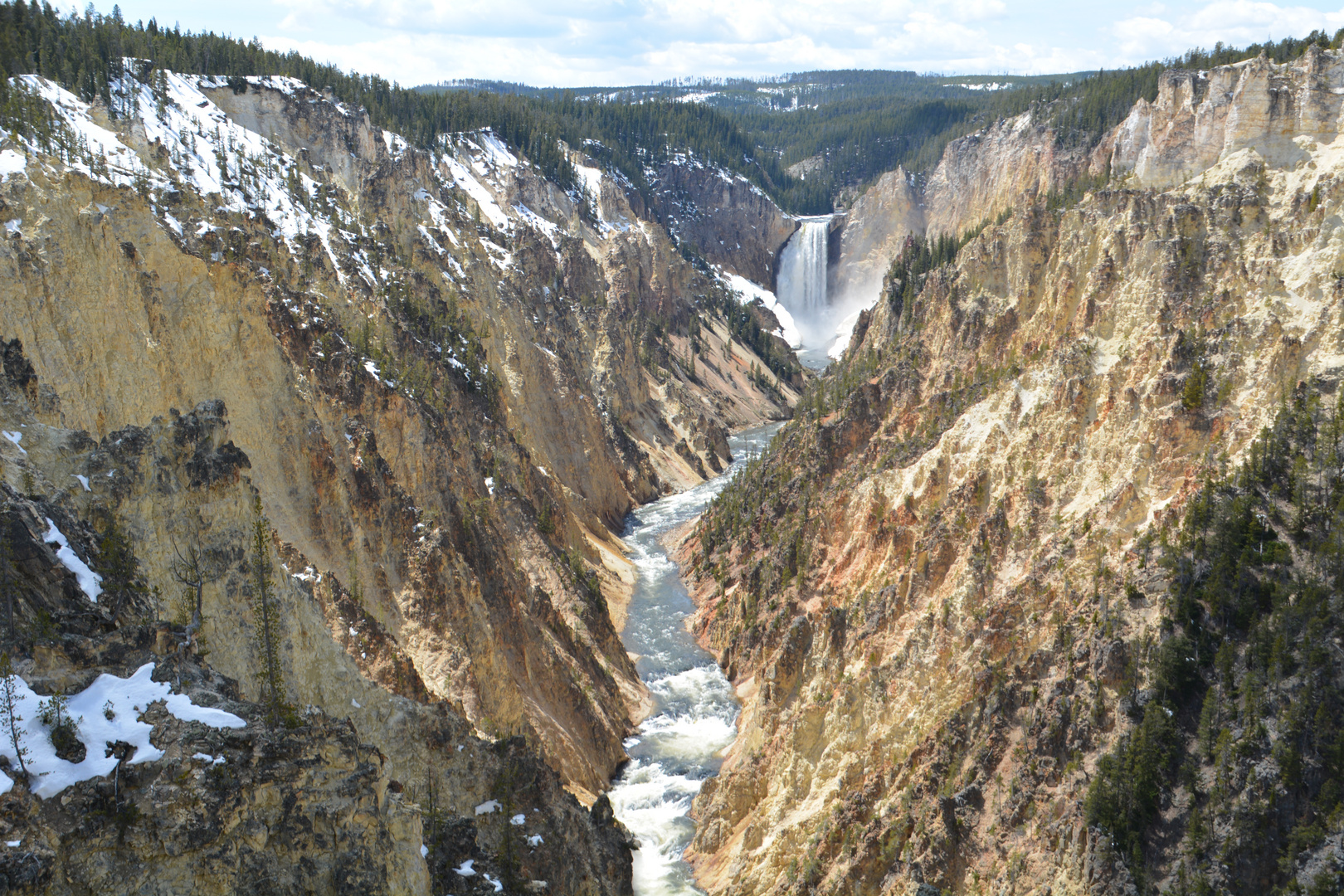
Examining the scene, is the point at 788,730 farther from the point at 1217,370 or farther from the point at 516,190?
the point at 516,190

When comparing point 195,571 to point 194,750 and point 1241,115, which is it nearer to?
point 194,750

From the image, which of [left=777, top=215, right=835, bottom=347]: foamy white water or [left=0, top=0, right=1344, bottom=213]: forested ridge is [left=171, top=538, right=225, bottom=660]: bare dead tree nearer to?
[left=0, top=0, right=1344, bottom=213]: forested ridge

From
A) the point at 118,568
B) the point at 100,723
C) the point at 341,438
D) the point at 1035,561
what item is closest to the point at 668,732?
the point at 341,438

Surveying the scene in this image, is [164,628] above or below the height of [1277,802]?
above

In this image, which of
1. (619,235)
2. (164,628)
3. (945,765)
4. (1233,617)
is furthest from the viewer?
(619,235)

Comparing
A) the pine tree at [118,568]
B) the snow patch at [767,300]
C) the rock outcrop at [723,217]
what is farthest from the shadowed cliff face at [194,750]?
the rock outcrop at [723,217]

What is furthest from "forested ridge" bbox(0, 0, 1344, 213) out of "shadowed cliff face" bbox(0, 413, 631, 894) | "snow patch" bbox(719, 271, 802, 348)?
"shadowed cliff face" bbox(0, 413, 631, 894)

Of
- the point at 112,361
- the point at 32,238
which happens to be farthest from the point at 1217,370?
the point at 32,238
